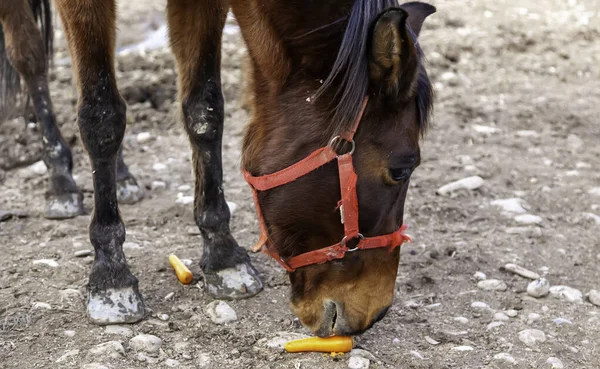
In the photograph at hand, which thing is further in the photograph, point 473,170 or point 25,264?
point 473,170

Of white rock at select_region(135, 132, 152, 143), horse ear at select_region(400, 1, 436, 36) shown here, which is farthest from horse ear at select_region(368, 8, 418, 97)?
white rock at select_region(135, 132, 152, 143)

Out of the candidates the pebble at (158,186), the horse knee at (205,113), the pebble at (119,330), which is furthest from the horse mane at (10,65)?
the pebble at (119,330)

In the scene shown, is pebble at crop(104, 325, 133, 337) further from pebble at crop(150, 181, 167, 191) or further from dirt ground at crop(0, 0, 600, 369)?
pebble at crop(150, 181, 167, 191)

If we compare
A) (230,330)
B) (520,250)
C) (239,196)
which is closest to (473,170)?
(520,250)

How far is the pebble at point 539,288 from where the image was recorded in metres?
3.91

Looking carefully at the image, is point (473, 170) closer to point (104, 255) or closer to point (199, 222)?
point (199, 222)

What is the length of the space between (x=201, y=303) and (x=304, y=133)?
3.90 ft

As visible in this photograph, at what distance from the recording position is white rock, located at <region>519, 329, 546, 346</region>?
137 inches

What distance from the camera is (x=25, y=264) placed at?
13.2ft

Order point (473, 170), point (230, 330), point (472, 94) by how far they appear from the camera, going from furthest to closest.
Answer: point (472, 94) → point (473, 170) → point (230, 330)

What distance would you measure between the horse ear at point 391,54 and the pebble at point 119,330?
159 cm

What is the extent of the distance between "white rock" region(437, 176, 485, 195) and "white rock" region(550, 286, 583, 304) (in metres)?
1.29

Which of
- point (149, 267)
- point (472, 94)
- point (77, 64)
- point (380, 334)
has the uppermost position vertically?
point (77, 64)

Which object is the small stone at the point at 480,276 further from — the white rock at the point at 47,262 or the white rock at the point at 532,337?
the white rock at the point at 47,262
